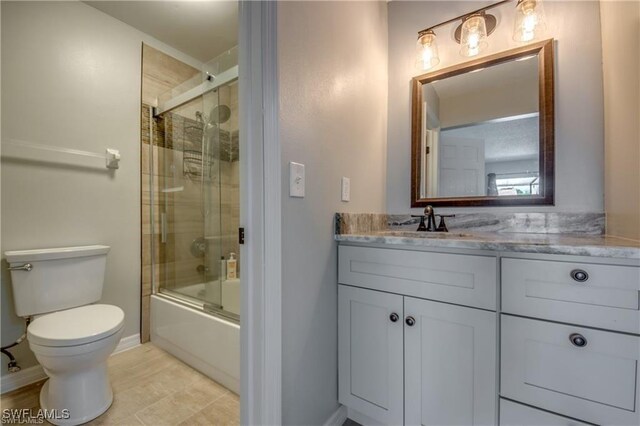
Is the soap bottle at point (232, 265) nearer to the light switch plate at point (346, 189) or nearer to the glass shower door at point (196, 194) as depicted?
the glass shower door at point (196, 194)

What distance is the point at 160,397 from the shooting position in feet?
4.58

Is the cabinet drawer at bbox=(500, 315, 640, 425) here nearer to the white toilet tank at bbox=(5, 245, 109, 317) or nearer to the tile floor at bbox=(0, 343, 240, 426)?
the tile floor at bbox=(0, 343, 240, 426)

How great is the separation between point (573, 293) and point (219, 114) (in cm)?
220

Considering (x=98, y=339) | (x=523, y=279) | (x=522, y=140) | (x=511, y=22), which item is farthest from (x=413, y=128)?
(x=98, y=339)

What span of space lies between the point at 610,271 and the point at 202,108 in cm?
239

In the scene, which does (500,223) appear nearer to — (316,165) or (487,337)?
(487,337)

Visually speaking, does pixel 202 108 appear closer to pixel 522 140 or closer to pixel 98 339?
pixel 98 339

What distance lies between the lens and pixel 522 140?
1.34 meters

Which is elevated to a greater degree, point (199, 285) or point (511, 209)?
point (511, 209)

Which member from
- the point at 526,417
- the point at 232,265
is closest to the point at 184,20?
the point at 232,265

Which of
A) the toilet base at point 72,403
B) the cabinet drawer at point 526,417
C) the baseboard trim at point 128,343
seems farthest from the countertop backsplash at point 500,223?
the baseboard trim at point 128,343

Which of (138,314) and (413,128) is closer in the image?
(413,128)

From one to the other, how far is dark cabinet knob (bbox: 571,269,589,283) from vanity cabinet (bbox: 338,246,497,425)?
0.64 ft

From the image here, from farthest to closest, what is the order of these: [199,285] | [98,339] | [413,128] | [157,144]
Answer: [157,144]
[199,285]
[413,128]
[98,339]
